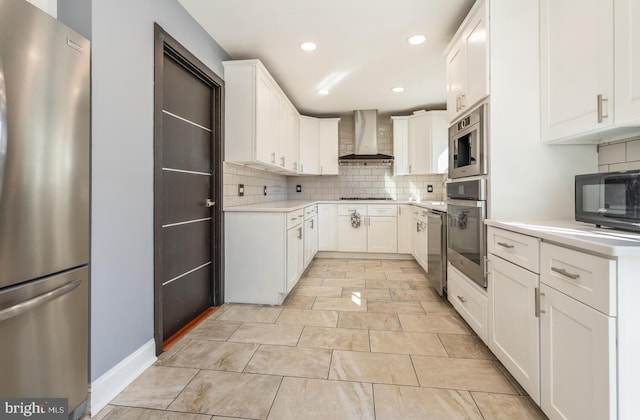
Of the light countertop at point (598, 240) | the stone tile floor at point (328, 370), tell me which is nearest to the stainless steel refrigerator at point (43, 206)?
the stone tile floor at point (328, 370)

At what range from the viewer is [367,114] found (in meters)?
4.86

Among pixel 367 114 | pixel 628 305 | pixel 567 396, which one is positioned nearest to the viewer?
pixel 628 305

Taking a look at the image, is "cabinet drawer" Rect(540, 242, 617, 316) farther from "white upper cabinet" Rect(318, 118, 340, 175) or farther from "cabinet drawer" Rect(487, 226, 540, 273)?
"white upper cabinet" Rect(318, 118, 340, 175)

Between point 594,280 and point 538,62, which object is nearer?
point 594,280

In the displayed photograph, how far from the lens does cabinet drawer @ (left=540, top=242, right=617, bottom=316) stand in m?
0.96

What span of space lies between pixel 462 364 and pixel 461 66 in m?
2.11

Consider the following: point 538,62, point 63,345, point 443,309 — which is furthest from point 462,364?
point 63,345

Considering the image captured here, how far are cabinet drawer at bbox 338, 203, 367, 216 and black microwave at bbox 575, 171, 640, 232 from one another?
3.26 meters

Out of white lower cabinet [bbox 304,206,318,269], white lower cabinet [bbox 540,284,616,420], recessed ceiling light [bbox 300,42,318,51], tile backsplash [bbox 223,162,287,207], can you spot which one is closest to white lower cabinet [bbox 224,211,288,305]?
tile backsplash [bbox 223,162,287,207]

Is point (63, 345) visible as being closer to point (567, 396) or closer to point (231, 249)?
point (231, 249)

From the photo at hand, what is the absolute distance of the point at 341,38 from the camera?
2646mm

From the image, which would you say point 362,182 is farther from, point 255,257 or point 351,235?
point 255,257

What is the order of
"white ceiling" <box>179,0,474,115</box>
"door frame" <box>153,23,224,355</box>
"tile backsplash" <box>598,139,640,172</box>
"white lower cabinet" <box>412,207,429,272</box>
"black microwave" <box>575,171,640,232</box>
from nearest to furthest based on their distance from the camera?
"black microwave" <box>575,171,640,232</box> < "tile backsplash" <box>598,139,640,172</box> < "door frame" <box>153,23,224,355</box> < "white ceiling" <box>179,0,474,115</box> < "white lower cabinet" <box>412,207,429,272</box>

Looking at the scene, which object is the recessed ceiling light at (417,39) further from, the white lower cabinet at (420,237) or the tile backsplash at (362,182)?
the tile backsplash at (362,182)
